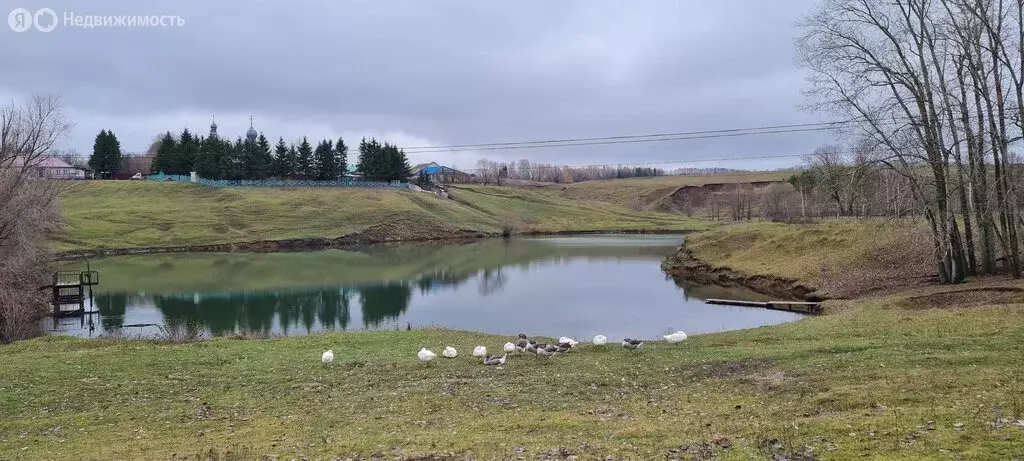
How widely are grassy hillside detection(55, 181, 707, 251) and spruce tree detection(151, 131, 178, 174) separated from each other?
35.9ft

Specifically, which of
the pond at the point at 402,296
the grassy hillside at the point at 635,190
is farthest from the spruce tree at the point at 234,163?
the grassy hillside at the point at 635,190

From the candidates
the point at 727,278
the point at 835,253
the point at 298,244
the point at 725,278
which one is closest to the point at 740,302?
the point at 835,253

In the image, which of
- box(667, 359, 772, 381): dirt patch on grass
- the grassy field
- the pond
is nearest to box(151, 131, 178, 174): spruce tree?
the pond

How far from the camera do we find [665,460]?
26.6 feet

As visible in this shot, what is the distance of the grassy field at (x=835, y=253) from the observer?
34688 mm

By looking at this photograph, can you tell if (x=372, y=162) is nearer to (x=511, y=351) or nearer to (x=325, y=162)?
(x=325, y=162)

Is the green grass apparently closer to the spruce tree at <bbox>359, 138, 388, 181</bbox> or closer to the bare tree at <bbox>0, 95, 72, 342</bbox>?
the bare tree at <bbox>0, 95, 72, 342</bbox>

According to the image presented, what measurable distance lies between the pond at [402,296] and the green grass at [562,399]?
11545 millimetres

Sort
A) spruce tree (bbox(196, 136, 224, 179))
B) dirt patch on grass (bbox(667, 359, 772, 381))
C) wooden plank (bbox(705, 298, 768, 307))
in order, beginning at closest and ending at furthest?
dirt patch on grass (bbox(667, 359, 772, 381))
wooden plank (bbox(705, 298, 768, 307))
spruce tree (bbox(196, 136, 224, 179))

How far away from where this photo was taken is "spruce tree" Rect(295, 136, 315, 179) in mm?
119000

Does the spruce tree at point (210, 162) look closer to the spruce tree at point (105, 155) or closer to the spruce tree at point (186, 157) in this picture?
the spruce tree at point (186, 157)

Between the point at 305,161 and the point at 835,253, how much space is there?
323 ft

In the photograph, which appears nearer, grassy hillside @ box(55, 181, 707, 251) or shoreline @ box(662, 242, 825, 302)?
shoreline @ box(662, 242, 825, 302)

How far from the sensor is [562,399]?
42.9ft
